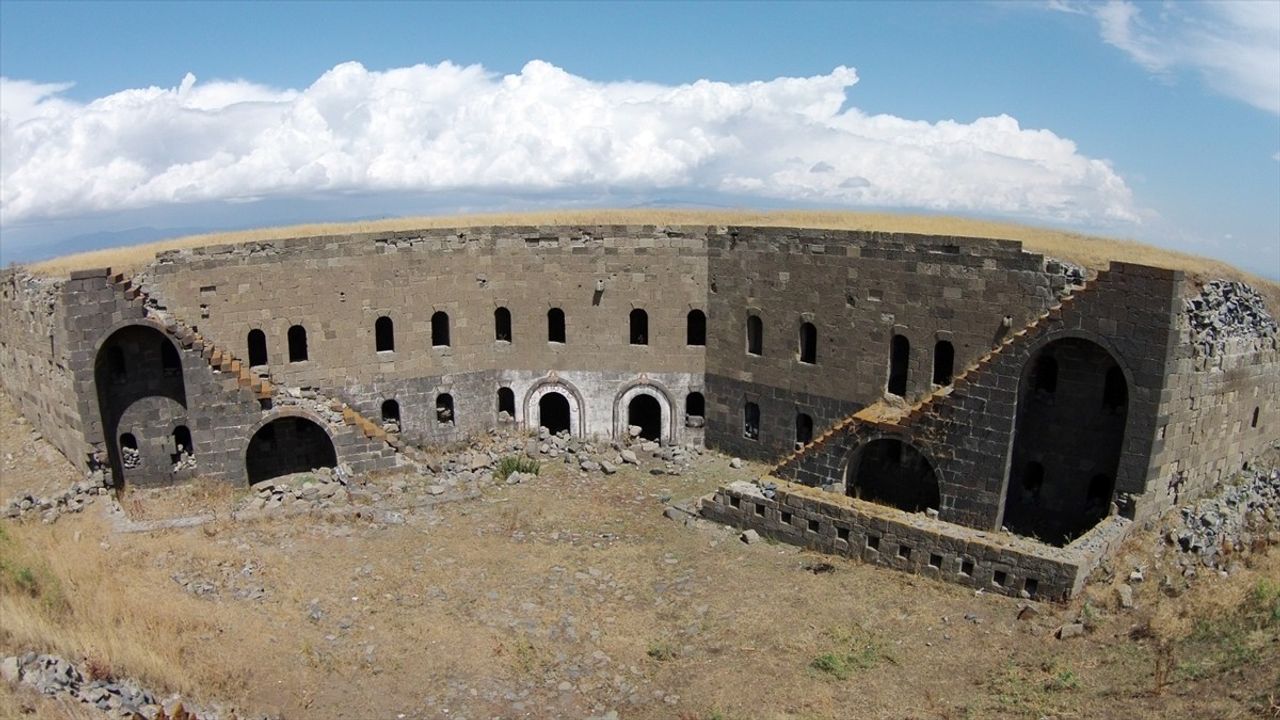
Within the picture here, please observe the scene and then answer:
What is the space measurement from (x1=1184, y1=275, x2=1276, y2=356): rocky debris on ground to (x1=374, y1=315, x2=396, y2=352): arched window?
59.2 feet

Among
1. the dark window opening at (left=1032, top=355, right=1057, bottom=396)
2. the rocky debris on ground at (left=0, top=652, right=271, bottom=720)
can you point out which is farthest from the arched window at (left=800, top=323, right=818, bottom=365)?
the rocky debris on ground at (left=0, top=652, right=271, bottom=720)

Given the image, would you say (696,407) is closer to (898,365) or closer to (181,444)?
(898,365)

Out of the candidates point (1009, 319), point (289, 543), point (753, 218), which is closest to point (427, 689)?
point (289, 543)

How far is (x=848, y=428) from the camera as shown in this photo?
18.7m

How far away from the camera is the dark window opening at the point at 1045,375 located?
1738 cm

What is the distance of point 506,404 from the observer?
2436 centimetres

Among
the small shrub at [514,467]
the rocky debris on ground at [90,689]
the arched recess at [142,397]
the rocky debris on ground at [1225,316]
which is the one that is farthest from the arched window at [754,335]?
the rocky debris on ground at [90,689]

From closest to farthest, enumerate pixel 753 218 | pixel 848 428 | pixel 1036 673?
pixel 1036 673
pixel 848 428
pixel 753 218

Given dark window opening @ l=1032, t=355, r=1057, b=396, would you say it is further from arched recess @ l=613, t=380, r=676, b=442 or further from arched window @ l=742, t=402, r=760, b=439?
arched recess @ l=613, t=380, r=676, b=442

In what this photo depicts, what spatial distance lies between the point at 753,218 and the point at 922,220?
498cm

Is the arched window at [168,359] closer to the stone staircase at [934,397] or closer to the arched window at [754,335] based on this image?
the arched window at [754,335]

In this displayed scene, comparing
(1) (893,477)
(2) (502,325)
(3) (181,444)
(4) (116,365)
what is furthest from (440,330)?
(1) (893,477)

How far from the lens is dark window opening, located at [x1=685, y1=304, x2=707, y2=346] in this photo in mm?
23578

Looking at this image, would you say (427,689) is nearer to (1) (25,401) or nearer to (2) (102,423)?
(2) (102,423)
